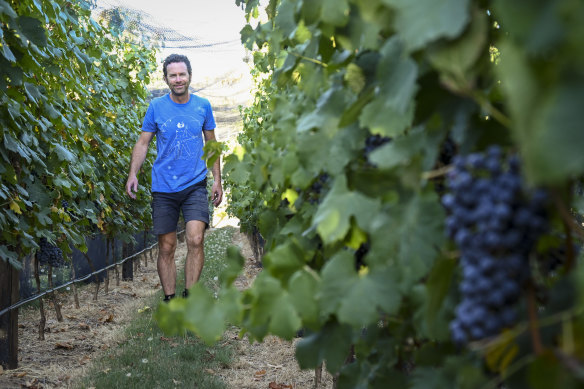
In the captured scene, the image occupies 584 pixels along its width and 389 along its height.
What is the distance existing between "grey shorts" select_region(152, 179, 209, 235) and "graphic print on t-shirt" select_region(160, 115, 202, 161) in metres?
0.32

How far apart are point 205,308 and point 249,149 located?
163cm


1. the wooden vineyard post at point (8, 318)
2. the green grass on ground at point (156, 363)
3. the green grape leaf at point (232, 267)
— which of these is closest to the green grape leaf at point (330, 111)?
the green grape leaf at point (232, 267)

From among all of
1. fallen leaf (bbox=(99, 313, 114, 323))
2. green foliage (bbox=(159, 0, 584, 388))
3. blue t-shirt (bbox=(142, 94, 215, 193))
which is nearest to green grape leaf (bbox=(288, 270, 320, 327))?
green foliage (bbox=(159, 0, 584, 388))

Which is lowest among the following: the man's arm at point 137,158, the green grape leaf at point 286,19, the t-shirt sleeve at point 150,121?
the green grape leaf at point 286,19

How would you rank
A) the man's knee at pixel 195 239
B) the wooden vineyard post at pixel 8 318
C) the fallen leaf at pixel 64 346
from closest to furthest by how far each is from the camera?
1. the wooden vineyard post at pixel 8 318
2. the fallen leaf at pixel 64 346
3. the man's knee at pixel 195 239

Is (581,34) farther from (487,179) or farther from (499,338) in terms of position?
(499,338)

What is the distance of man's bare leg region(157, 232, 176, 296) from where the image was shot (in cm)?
558

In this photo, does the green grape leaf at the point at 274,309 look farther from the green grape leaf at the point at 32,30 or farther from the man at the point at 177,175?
the man at the point at 177,175

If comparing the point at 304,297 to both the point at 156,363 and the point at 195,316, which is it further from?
the point at 156,363

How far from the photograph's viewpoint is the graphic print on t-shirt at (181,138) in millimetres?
5500

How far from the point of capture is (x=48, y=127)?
15.0 feet

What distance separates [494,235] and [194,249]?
15.9 ft

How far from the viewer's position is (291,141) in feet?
6.05

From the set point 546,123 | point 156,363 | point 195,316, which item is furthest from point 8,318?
point 546,123
